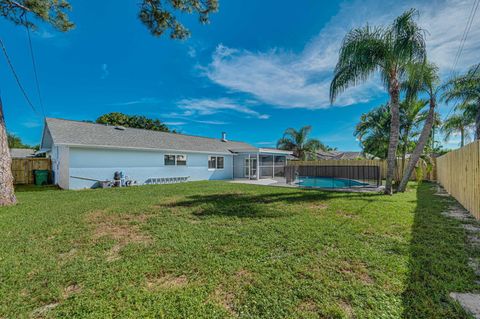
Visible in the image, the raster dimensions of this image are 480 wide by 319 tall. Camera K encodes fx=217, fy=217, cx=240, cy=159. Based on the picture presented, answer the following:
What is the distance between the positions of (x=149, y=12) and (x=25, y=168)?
46.2 feet

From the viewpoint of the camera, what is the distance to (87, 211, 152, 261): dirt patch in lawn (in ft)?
14.6

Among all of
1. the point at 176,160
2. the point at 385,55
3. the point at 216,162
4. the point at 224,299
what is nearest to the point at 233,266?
the point at 224,299

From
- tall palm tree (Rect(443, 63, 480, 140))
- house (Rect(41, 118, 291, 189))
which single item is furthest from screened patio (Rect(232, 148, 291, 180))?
tall palm tree (Rect(443, 63, 480, 140))

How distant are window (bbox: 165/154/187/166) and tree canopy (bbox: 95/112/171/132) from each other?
76.3 feet

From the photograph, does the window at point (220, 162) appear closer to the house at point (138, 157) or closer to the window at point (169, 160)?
the house at point (138, 157)

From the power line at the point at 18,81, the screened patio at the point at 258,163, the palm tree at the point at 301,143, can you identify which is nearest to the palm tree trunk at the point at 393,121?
the screened patio at the point at 258,163

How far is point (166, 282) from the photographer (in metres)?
3.01

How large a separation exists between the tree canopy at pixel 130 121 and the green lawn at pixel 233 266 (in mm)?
33468

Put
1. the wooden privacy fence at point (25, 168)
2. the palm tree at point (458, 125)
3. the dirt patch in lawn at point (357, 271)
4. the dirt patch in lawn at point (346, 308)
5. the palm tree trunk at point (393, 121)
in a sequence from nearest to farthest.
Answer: the dirt patch in lawn at point (346, 308) → the dirt patch in lawn at point (357, 271) → the palm tree trunk at point (393, 121) → the wooden privacy fence at point (25, 168) → the palm tree at point (458, 125)

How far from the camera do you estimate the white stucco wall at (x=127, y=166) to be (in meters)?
12.9

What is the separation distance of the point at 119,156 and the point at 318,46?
1416 cm

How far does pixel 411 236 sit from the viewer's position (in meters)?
4.68

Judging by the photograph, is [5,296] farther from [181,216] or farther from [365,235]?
[365,235]

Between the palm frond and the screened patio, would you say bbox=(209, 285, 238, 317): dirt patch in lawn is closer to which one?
the palm frond
